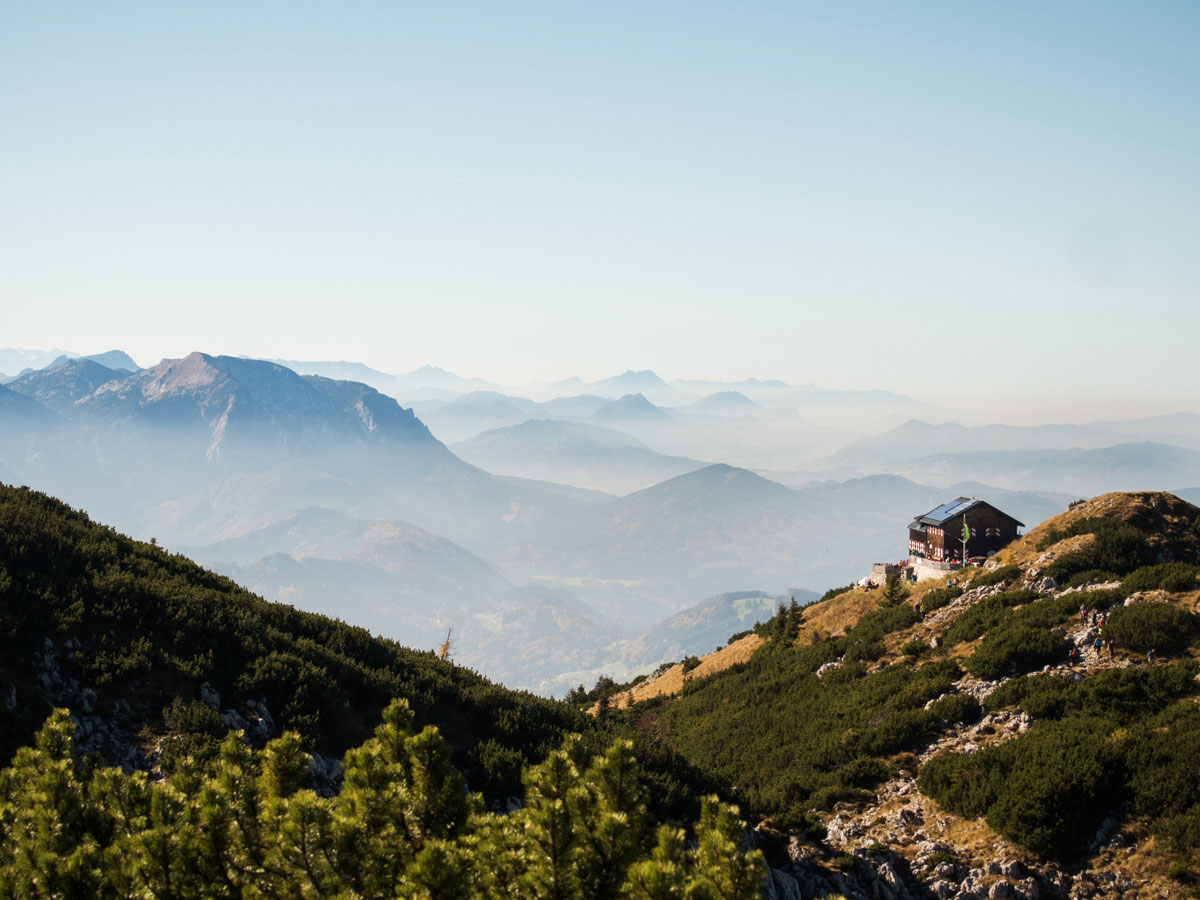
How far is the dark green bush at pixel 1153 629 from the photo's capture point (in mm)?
42688

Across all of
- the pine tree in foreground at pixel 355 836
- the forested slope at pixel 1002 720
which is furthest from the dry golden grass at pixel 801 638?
the pine tree in foreground at pixel 355 836

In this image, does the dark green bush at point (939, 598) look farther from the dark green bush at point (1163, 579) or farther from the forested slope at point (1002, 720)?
the dark green bush at point (1163, 579)

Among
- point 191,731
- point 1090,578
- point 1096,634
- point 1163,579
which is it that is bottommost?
point 1096,634

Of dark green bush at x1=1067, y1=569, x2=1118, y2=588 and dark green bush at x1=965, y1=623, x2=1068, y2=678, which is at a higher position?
dark green bush at x1=1067, y1=569, x2=1118, y2=588

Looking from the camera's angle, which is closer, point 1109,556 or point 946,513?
point 1109,556

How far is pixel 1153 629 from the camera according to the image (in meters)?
43.4

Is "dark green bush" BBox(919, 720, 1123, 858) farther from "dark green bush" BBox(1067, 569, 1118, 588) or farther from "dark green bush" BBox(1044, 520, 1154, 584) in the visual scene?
"dark green bush" BBox(1044, 520, 1154, 584)

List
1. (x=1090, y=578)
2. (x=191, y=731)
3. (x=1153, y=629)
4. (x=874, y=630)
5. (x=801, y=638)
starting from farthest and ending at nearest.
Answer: (x=801, y=638) → (x=874, y=630) → (x=1090, y=578) → (x=1153, y=629) → (x=191, y=731)

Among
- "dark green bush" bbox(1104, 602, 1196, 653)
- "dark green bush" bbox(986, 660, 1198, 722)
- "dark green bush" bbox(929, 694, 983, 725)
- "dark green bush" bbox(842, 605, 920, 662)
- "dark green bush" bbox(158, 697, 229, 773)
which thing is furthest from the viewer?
"dark green bush" bbox(842, 605, 920, 662)

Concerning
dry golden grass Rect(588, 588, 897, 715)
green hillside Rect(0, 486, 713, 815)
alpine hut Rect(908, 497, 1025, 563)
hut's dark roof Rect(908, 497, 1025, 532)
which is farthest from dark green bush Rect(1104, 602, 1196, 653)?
hut's dark roof Rect(908, 497, 1025, 532)

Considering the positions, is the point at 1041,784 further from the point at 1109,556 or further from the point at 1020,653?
the point at 1109,556

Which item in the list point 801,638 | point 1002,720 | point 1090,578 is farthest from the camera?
point 801,638

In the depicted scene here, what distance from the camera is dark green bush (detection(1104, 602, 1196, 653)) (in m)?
42.7

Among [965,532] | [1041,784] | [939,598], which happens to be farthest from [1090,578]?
[1041,784]
